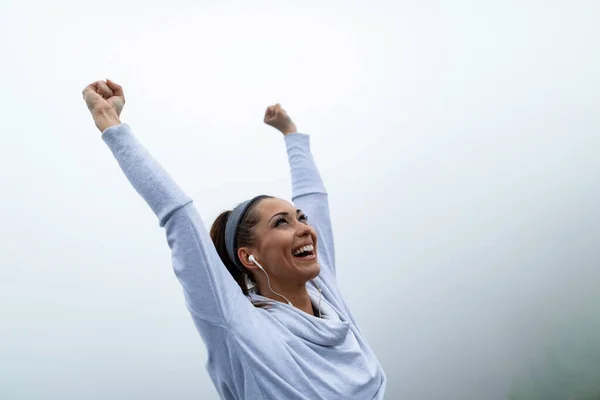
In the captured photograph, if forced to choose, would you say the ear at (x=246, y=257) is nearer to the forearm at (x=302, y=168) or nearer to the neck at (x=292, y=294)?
the neck at (x=292, y=294)

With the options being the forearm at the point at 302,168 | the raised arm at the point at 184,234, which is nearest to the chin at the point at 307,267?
the raised arm at the point at 184,234

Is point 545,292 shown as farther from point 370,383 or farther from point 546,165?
point 370,383

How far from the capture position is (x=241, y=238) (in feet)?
2.52

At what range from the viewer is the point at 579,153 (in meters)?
1.31

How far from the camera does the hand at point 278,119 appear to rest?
0.99m

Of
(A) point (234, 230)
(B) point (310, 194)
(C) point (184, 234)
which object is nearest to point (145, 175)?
(C) point (184, 234)

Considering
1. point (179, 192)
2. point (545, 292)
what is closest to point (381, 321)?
point (545, 292)

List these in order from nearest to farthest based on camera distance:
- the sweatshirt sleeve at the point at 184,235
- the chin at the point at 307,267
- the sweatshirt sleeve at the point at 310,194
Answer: the sweatshirt sleeve at the point at 184,235 → the chin at the point at 307,267 → the sweatshirt sleeve at the point at 310,194

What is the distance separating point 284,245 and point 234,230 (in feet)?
0.30

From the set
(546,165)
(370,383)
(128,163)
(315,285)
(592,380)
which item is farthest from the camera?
(546,165)

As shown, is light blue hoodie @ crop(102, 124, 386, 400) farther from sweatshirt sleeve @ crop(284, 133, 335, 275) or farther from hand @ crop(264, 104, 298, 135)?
hand @ crop(264, 104, 298, 135)

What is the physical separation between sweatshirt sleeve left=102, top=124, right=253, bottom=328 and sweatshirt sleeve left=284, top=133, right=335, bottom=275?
0.31 meters

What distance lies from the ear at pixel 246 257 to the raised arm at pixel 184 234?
12cm

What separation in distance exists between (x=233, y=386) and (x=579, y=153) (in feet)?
Result: 3.54
